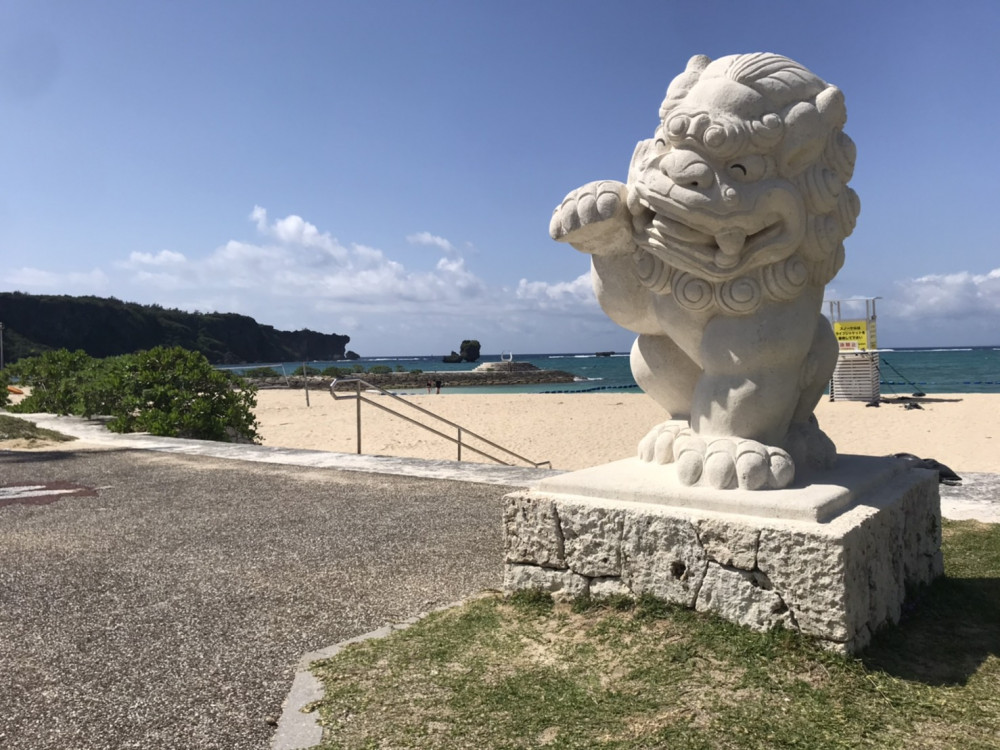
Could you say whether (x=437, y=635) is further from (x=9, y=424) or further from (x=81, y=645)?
(x=9, y=424)

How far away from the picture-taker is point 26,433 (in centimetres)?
1002

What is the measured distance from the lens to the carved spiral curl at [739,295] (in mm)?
2668

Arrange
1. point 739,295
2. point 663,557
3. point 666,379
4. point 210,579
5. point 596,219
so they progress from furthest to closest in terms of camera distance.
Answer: point 210,579
point 666,379
point 596,219
point 739,295
point 663,557

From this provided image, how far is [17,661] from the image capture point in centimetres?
268

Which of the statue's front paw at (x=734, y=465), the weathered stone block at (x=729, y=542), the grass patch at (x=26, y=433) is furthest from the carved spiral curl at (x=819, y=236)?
the grass patch at (x=26, y=433)

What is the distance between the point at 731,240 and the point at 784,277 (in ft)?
0.83

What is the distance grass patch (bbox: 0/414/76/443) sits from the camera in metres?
9.82

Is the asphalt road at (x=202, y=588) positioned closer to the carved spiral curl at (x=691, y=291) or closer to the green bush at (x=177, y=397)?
the carved spiral curl at (x=691, y=291)

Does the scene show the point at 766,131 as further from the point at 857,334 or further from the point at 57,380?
the point at 857,334

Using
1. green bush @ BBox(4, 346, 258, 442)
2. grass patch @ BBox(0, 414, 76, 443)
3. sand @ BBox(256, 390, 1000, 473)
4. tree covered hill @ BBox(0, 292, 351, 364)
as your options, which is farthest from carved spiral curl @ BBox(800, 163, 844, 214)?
tree covered hill @ BBox(0, 292, 351, 364)

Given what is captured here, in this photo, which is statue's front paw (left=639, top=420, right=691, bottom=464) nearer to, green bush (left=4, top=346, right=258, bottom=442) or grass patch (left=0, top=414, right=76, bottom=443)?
green bush (left=4, top=346, right=258, bottom=442)

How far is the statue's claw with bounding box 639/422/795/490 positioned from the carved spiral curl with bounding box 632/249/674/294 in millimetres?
626

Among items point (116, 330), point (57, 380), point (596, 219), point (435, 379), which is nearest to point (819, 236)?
point (596, 219)

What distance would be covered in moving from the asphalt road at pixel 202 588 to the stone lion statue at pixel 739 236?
1515 mm
